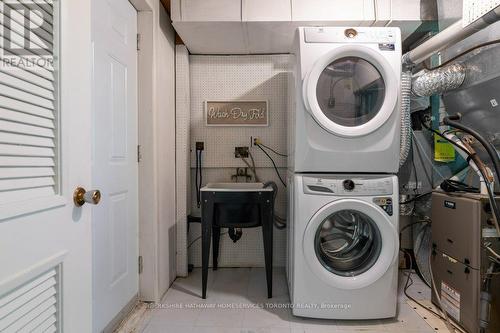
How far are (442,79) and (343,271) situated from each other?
1.39 metres

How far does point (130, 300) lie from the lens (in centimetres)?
169

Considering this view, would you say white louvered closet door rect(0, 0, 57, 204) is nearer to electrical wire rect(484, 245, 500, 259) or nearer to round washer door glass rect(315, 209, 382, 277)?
round washer door glass rect(315, 209, 382, 277)

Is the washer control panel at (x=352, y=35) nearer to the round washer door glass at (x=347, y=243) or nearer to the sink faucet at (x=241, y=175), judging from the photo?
the round washer door glass at (x=347, y=243)

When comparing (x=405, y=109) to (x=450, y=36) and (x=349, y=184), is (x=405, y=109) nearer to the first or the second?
(x=450, y=36)

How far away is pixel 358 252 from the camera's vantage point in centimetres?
177

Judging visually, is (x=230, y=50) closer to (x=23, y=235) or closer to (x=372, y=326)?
(x=23, y=235)

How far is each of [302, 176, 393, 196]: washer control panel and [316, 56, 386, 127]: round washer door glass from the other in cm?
34

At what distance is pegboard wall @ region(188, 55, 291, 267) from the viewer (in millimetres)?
2430

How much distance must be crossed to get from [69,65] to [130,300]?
4.78 feet

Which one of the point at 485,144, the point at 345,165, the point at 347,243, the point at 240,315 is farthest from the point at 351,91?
the point at 240,315

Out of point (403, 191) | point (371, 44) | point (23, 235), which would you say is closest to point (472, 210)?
point (403, 191)

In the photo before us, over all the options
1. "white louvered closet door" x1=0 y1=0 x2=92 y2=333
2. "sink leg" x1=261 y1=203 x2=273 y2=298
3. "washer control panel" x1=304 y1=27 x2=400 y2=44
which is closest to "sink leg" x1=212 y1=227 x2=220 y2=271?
"sink leg" x1=261 y1=203 x2=273 y2=298

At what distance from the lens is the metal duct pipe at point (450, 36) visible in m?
1.41

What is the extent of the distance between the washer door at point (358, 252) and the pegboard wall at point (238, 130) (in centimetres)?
81
